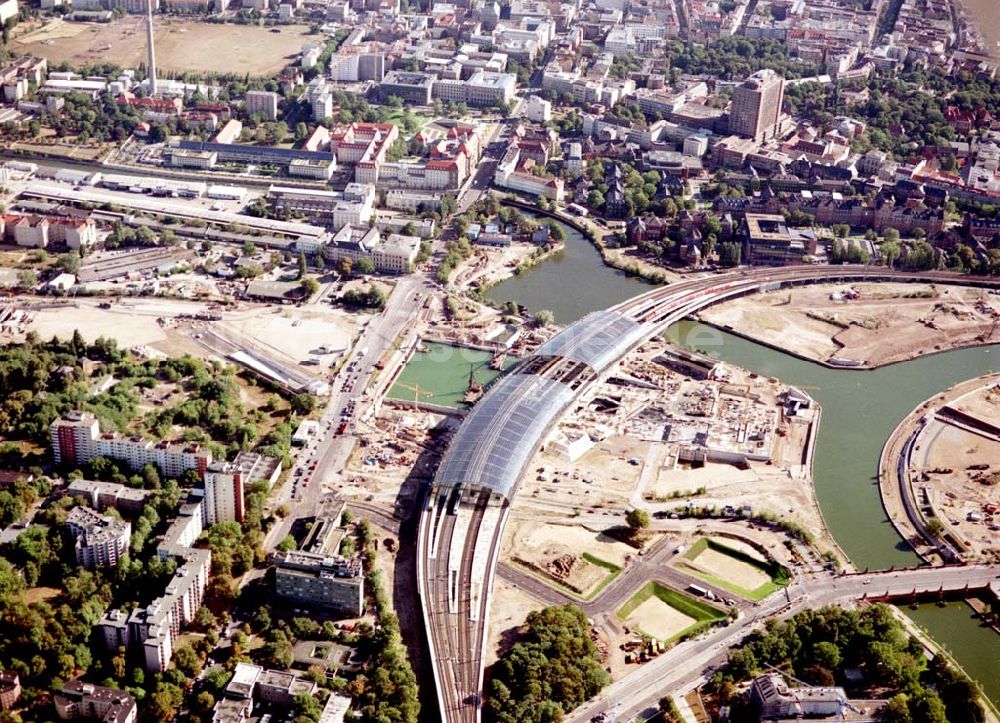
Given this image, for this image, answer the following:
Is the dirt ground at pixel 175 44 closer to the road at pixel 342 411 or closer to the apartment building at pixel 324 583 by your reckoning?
the road at pixel 342 411

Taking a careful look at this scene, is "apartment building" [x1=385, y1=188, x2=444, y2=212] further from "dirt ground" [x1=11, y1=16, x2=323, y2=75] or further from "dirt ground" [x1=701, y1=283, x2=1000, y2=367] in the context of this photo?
"dirt ground" [x1=11, y1=16, x2=323, y2=75]

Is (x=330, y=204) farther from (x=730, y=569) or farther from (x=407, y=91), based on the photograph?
(x=730, y=569)

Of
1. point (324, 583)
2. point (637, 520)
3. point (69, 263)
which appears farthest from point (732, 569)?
point (69, 263)

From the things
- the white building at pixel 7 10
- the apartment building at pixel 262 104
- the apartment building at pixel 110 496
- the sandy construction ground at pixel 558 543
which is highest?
the white building at pixel 7 10

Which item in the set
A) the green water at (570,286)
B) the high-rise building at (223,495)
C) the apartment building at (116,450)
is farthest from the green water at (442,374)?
the high-rise building at (223,495)

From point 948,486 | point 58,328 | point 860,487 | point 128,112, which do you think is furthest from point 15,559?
point 128,112
